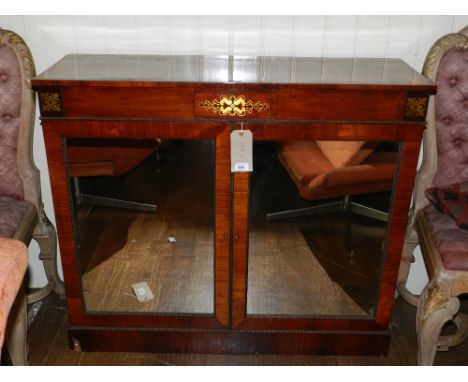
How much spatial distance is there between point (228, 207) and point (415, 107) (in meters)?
0.77

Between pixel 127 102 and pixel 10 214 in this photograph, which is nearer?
pixel 127 102

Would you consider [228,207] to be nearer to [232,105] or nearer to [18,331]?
[232,105]

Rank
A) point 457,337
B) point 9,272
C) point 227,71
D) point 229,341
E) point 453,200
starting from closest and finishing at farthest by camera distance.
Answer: point 9,272 → point 227,71 → point 453,200 → point 229,341 → point 457,337

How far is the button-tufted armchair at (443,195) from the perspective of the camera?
2078 millimetres

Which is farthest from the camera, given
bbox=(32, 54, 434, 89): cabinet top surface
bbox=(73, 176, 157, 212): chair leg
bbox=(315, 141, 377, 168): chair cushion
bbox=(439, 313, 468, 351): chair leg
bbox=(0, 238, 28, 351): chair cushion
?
bbox=(439, 313, 468, 351): chair leg

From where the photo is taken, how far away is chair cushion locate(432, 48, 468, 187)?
219 centimetres

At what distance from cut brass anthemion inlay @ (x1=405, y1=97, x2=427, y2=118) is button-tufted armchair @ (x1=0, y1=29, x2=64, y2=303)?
1477 mm

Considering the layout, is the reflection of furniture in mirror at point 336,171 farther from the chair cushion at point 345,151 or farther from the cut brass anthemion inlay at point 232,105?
the cut brass anthemion inlay at point 232,105

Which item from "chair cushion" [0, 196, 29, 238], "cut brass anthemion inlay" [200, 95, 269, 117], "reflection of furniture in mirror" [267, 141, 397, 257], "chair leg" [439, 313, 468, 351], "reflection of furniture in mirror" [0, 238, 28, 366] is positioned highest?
"cut brass anthemion inlay" [200, 95, 269, 117]

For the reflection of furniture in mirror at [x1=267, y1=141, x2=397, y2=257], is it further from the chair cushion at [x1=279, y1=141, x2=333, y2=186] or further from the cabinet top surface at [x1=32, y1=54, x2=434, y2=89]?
the cabinet top surface at [x1=32, y1=54, x2=434, y2=89]

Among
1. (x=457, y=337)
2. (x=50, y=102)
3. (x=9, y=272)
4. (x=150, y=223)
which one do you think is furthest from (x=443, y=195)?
(x=9, y=272)

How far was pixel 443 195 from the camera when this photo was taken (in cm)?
226

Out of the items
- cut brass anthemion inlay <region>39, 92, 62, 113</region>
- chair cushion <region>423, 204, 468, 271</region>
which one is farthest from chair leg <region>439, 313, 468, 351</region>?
cut brass anthemion inlay <region>39, 92, 62, 113</region>
